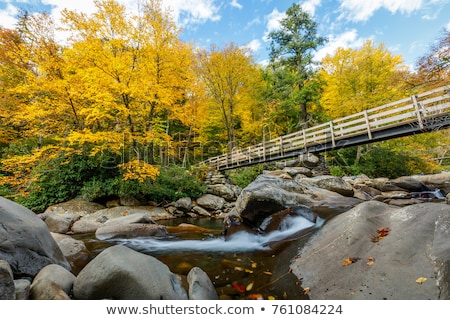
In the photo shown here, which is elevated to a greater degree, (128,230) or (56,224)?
(56,224)

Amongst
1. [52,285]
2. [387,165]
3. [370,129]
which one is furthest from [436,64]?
[387,165]

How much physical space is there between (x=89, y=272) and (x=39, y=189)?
34.1ft

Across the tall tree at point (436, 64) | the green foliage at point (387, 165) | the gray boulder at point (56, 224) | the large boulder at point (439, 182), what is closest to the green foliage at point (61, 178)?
the gray boulder at point (56, 224)

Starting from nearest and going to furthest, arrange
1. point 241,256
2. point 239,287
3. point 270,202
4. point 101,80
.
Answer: point 239,287 < point 241,256 < point 270,202 < point 101,80

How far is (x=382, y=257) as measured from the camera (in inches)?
109

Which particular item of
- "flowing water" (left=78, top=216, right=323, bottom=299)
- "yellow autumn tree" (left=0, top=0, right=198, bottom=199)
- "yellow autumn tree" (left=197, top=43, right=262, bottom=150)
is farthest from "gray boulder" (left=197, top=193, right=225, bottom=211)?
"yellow autumn tree" (left=197, top=43, right=262, bottom=150)

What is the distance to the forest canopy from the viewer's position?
8.62 metres

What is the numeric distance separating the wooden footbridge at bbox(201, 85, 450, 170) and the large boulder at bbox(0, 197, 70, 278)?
32.0ft

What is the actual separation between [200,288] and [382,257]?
2.26 m

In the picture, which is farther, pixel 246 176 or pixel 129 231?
pixel 246 176

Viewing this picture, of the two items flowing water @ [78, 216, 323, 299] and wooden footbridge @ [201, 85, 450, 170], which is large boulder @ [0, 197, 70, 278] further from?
wooden footbridge @ [201, 85, 450, 170]

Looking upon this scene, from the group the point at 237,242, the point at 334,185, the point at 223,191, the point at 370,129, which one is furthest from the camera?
the point at 223,191

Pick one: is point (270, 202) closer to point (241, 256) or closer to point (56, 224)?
point (241, 256)

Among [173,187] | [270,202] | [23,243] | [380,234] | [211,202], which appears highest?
[173,187]
